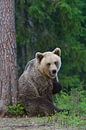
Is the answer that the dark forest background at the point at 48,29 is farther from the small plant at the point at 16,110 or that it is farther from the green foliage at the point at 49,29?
the small plant at the point at 16,110

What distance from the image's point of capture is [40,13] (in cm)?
1738

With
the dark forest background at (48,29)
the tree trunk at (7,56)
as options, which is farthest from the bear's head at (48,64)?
the dark forest background at (48,29)

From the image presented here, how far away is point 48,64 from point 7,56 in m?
0.83

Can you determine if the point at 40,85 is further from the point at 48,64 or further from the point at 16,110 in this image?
the point at 16,110

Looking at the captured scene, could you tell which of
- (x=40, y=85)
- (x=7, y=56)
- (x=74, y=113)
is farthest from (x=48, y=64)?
(x=74, y=113)

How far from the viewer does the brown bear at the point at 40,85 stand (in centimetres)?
1027

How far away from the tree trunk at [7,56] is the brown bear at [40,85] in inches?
8.0

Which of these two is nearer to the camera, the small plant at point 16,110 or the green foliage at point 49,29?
the small plant at point 16,110

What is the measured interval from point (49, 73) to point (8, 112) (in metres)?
1.12

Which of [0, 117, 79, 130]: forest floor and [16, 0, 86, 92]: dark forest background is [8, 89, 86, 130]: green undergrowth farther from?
[16, 0, 86, 92]: dark forest background

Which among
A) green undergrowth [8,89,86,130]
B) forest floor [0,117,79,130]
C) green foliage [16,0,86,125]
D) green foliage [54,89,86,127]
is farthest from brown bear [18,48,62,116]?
green foliage [16,0,86,125]

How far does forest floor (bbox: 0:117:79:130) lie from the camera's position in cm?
882

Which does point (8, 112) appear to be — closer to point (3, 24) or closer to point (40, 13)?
point (3, 24)

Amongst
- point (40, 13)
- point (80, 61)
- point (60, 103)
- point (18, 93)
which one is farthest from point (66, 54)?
point (18, 93)
